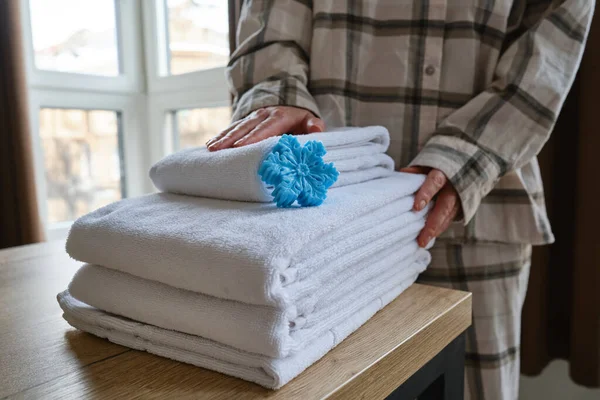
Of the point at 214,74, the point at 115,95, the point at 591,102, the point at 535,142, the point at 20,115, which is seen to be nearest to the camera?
the point at 535,142

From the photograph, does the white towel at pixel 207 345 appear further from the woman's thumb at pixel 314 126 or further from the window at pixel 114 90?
the window at pixel 114 90

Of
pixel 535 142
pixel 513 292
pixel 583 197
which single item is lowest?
pixel 513 292

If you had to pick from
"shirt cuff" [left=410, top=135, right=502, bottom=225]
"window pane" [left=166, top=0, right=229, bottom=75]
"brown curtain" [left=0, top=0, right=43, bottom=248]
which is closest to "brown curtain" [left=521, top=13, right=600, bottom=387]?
"shirt cuff" [left=410, top=135, right=502, bottom=225]

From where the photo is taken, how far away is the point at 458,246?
829mm

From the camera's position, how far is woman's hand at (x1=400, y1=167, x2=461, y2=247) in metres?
0.60

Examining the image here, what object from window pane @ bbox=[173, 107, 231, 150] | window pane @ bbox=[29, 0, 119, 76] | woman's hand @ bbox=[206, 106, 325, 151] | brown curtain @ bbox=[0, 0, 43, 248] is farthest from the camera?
window pane @ bbox=[173, 107, 231, 150]

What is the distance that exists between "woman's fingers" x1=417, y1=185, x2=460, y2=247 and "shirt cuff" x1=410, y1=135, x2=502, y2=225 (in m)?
0.01

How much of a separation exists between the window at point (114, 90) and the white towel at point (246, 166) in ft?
3.96

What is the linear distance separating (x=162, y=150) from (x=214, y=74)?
0.44 metres

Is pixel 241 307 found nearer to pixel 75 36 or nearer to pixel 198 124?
pixel 198 124

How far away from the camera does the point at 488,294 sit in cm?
82

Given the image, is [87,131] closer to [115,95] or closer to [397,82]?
[115,95]

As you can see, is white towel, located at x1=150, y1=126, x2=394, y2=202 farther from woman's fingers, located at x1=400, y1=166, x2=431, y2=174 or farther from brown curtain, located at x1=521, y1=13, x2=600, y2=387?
brown curtain, located at x1=521, y1=13, x2=600, y2=387

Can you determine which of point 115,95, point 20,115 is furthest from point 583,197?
point 115,95
